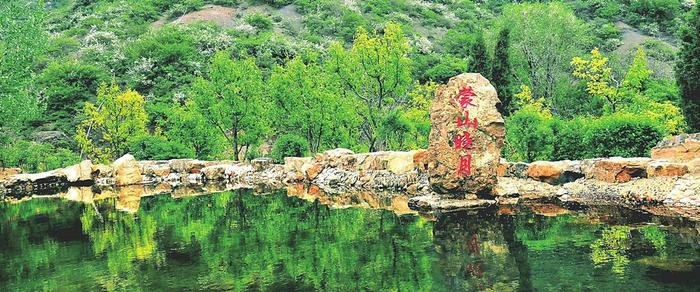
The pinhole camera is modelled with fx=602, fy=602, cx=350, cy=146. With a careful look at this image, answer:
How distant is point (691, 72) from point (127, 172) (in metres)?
18.3

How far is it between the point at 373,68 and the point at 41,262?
1494 cm

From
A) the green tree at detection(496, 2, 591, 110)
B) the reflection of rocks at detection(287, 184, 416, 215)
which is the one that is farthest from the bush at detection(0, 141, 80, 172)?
the green tree at detection(496, 2, 591, 110)

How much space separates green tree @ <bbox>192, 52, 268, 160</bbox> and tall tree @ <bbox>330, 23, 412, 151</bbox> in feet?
13.5

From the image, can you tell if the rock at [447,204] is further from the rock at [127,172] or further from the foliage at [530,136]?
the rock at [127,172]

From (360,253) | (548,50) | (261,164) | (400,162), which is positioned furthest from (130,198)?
(548,50)

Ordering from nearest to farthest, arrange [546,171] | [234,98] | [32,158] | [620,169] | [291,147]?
1. [620,169]
2. [546,171]
3. [291,147]
4. [234,98]
5. [32,158]

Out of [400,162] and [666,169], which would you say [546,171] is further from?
[400,162]

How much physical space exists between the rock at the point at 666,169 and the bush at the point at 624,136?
2554 millimetres

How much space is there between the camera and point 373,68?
70.3 feet

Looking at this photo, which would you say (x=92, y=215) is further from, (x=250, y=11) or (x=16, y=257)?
(x=250, y=11)

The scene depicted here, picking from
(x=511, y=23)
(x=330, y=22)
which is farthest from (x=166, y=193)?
(x=330, y=22)

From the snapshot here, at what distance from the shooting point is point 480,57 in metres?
22.2

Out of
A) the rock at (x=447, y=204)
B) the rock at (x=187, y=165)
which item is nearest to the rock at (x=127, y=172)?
the rock at (x=187, y=165)

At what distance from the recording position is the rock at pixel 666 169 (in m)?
10.1
